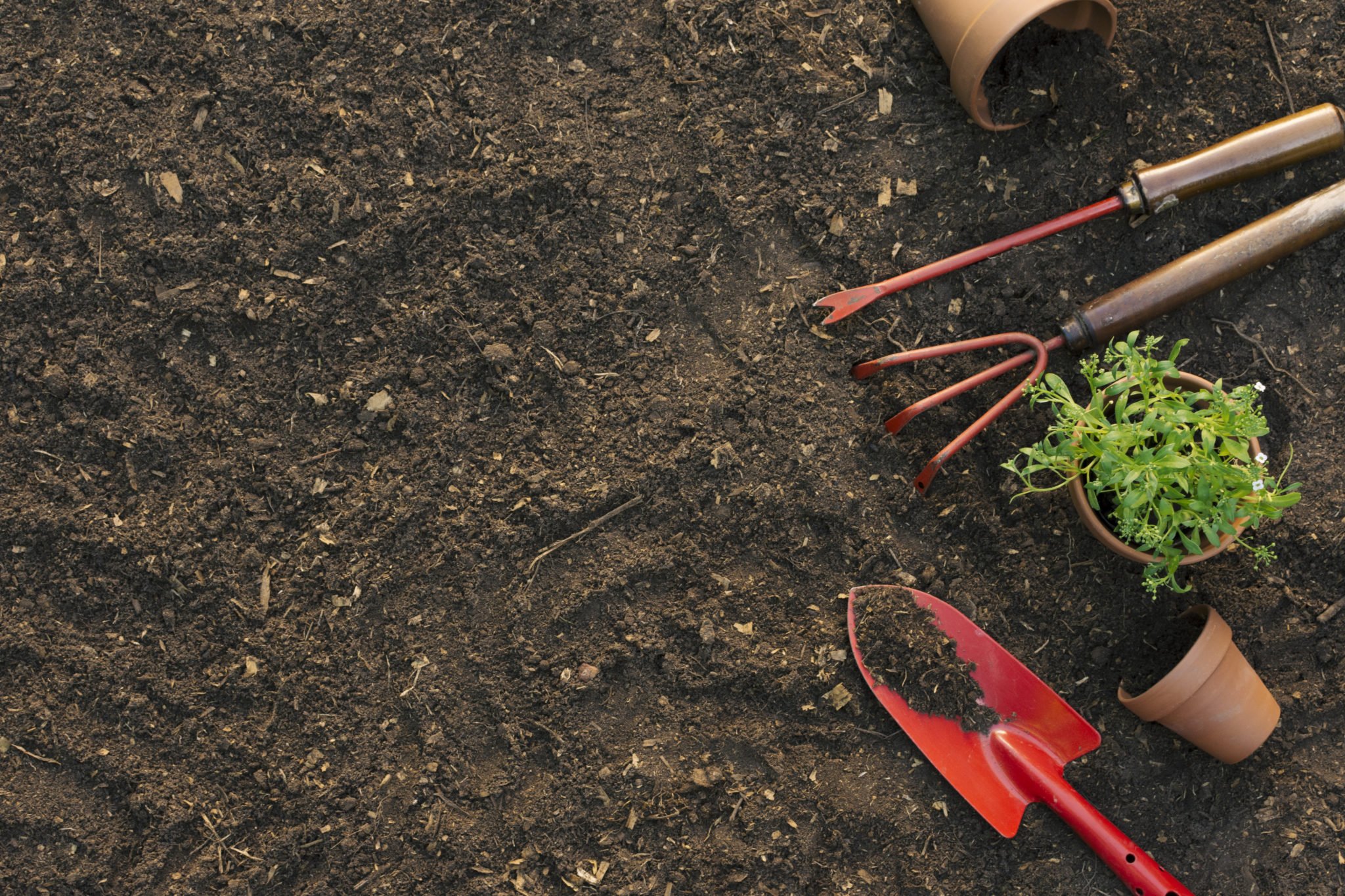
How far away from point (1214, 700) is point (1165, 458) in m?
0.69

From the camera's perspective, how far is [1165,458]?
73.2 inches

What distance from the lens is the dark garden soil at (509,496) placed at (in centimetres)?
219

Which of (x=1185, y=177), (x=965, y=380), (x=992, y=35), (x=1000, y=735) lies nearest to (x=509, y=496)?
(x=965, y=380)

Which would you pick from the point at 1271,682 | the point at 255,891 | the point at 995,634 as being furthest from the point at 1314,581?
the point at 255,891

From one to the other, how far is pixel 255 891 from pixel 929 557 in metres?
1.88

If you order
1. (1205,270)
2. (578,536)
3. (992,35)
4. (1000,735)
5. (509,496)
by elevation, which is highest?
(992,35)

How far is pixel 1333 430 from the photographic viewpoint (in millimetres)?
2332

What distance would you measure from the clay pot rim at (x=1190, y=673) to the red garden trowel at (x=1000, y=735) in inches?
6.1

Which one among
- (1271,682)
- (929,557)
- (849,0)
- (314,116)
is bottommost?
(1271,682)

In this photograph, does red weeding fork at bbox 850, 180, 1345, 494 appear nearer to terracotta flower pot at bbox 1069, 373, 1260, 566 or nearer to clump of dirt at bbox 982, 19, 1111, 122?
terracotta flower pot at bbox 1069, 373, 1260, 566

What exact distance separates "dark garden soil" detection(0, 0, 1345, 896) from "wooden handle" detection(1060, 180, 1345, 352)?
0.14 metres

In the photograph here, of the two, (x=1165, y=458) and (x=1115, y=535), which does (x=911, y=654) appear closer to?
(x=1115, y=535)

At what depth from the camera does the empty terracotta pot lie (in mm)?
2053

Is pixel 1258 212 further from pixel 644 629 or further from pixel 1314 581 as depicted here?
pixel 644 629
